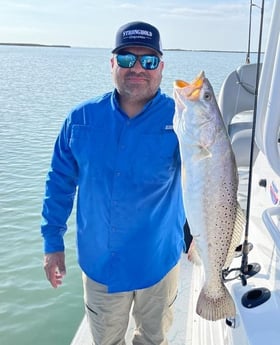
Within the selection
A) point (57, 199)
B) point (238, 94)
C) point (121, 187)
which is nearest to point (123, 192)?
point (121, 187)

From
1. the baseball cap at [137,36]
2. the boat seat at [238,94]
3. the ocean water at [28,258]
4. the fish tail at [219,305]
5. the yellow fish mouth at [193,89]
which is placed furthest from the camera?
the boat seat at [238,94]

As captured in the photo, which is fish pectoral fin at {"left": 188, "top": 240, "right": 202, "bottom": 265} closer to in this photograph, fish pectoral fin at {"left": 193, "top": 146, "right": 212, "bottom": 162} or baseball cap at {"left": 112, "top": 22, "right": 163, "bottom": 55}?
fish pectoral fin at {"left": 193, "top": 146, "right": 212, "bottom": 162}

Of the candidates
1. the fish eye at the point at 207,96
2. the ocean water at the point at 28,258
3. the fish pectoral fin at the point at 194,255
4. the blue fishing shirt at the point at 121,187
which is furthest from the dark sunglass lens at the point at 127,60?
the fish pectoral fin at the point at 194,255

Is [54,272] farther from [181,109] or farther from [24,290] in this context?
[24,290]

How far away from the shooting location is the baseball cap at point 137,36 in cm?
223

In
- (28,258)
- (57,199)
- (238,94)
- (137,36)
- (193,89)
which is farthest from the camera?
(28,258)

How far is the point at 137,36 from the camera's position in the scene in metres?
2.23

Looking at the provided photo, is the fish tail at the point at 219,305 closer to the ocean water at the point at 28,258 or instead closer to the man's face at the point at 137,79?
the man's face at the point at 137,79

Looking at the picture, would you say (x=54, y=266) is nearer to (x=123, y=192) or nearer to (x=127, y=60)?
(x=123, y=192)

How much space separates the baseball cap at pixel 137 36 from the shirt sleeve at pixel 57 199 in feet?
2.06

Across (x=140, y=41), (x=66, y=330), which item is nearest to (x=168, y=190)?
(x=140, y=41)

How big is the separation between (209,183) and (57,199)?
43.4 inches

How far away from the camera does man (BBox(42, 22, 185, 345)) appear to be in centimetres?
227

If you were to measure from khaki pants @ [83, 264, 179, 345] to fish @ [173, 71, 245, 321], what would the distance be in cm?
69
